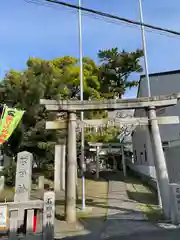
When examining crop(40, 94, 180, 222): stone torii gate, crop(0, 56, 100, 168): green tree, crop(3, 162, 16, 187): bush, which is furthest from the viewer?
crop(0, 56, 100, 168): green tree

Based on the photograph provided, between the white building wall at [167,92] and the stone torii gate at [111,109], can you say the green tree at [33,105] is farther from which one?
the stone torii gate at [111,109]

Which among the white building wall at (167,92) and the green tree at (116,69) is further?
the green tree at (116,69)

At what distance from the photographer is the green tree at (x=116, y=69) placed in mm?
34062

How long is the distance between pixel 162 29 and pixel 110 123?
4.70 metres

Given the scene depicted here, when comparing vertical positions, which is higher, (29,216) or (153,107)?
(153,107)

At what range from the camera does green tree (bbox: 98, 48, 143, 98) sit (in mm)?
34062

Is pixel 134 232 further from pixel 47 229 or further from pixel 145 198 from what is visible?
pixel 145 198

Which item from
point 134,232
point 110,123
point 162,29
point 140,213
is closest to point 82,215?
point 140,213

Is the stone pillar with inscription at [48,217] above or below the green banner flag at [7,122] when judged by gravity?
below

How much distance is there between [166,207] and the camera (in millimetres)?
8750

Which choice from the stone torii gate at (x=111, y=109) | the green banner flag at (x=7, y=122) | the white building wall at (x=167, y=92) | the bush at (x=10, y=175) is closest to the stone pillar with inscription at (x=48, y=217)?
the stone torii gate at (x=111, y=109)

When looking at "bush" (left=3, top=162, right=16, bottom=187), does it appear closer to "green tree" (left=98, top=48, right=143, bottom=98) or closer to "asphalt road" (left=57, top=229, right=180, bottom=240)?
"asphalt road" (left=57, top=229, right=180, bottom=240)

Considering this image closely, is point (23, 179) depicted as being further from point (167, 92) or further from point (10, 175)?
point (167, 92)

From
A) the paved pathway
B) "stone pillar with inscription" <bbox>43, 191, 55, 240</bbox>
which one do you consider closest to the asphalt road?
the paved pathway
